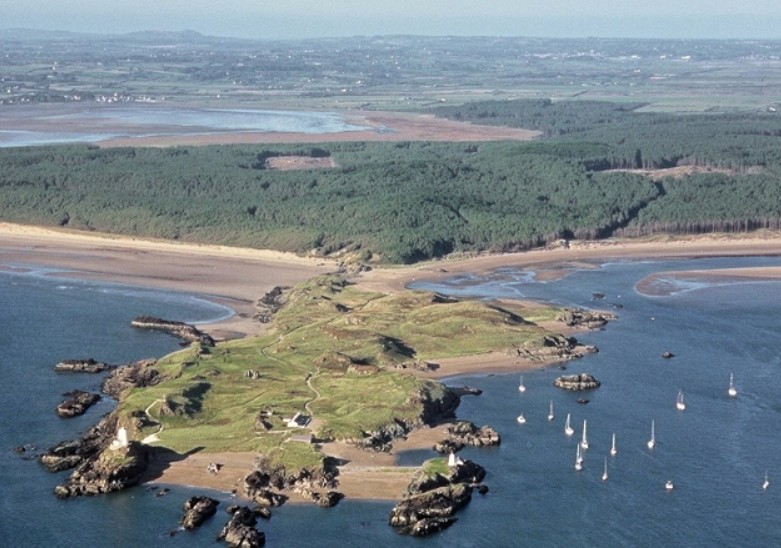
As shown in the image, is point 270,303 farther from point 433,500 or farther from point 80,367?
point 433,500

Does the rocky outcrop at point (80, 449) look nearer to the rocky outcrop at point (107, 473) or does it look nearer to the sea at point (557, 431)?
the sea at point (557, 431)

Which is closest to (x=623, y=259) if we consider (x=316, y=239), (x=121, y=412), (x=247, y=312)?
(x=316, y=239)

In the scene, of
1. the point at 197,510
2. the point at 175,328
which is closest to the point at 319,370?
the point at 175,328

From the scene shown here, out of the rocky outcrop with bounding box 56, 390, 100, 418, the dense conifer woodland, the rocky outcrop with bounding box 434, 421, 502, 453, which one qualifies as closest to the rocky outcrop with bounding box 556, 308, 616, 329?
the dense conifer woodland

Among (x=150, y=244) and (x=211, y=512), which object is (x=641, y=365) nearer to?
(x=211, y=512)

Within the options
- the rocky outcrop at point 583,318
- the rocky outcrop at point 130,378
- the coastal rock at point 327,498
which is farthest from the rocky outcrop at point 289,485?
the rocky outcrop at point 583,318

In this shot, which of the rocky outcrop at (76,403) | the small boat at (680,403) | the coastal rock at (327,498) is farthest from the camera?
the small boat at (680,403)

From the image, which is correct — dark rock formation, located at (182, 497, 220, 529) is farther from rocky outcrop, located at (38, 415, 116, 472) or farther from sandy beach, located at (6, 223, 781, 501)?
sandy beach, located at (6, 223, 781, 501)
